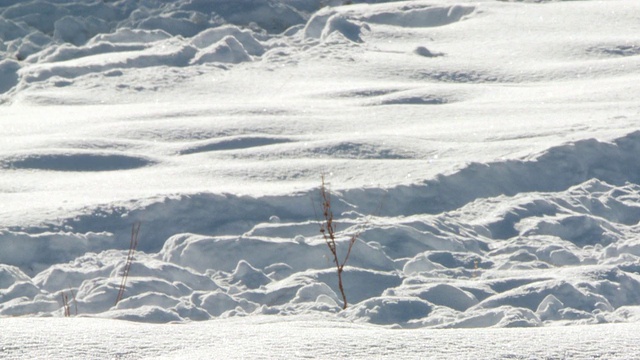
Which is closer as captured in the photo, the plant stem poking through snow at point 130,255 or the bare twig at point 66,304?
the bare twig at point 66,304

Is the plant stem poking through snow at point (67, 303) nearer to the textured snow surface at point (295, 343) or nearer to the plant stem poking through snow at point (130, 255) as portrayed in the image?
the plant stem poking through snow at point (130, 255)

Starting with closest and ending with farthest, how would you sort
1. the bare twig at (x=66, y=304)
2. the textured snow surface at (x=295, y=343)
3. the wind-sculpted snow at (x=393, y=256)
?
the textured snow surface at (x=295, y=343) → the bare twig at (x=66, y=304) → the wind-sculpted snow at (x=393, y=256)

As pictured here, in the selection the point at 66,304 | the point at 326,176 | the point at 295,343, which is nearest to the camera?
the point at 295,343

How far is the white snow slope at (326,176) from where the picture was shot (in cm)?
326

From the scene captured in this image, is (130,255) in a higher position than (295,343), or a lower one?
lower

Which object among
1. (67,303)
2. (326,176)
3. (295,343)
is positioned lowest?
(326,176)

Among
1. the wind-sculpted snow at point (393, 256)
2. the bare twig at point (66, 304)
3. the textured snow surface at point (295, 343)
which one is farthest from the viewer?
the wind-sculpted snow at point (393, 256)

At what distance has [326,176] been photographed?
4.64 m

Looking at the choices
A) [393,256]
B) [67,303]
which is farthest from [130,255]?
[393,256]

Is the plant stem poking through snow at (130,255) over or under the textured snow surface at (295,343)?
under

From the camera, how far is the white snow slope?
326 cm

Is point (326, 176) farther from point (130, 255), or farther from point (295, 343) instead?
point (295, 343)

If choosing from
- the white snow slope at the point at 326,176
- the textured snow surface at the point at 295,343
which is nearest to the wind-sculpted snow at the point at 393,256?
the white snow slope at the point at 326,176

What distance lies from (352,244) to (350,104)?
261 centimetres
